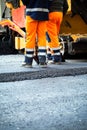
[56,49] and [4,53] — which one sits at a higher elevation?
[56,49]

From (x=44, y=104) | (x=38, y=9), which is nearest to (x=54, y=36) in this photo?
(x=38, y=9)

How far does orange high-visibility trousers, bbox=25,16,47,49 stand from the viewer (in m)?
7.31

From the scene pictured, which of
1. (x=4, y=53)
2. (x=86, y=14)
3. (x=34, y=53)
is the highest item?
(x=86, y=14)

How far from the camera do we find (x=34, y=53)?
7.73 metres

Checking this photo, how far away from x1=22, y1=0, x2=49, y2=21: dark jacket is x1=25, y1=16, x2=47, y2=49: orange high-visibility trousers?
11 centimetres

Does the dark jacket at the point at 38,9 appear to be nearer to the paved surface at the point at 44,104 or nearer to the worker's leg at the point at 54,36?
the worker's leg at the point at 54,36

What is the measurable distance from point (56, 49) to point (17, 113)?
13.6ft

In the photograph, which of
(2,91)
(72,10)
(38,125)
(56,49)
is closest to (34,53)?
(56,49)

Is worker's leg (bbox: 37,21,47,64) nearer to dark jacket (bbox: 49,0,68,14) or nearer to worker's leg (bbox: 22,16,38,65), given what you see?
worker's leg (bbox: 22,16,38,65)

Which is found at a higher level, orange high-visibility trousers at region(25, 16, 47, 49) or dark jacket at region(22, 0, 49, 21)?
dark jacket at region(22, 0, 49, 21)

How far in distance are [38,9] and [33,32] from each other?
43cm

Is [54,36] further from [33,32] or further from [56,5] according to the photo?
[33,32]

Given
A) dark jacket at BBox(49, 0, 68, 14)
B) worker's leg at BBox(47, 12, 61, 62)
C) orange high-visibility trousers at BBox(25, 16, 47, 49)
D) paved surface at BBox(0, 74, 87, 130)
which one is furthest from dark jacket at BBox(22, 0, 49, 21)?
paved surface at BBox(0, 74, 87, 130)

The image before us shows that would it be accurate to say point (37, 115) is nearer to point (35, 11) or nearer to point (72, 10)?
point (35, 11)
